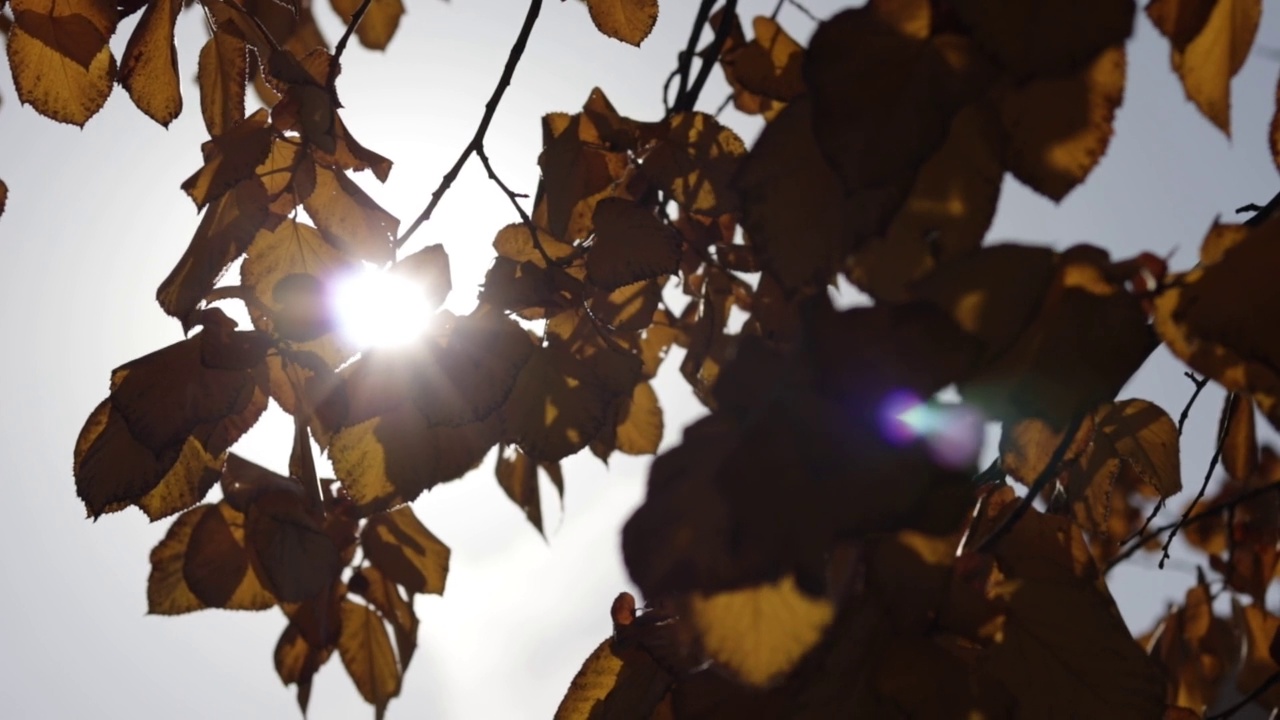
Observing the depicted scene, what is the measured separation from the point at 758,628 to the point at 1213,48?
352 millimetres

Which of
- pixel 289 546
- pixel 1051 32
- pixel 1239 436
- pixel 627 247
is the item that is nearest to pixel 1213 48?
pixel 1051 32

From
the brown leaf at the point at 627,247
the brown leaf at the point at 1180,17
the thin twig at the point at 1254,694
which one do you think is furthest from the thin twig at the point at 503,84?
the thin twig at the point at 1254,694

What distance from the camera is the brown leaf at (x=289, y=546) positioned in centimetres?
78

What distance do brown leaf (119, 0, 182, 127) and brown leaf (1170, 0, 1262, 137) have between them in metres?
0.71

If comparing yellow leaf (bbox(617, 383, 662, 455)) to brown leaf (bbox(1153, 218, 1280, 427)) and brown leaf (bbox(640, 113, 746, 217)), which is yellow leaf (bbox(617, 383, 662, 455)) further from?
brown leaf (bbox(1153, 218, 1280, 427))

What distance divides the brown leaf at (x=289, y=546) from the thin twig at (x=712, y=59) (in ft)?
1.81

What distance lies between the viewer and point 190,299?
663 mm

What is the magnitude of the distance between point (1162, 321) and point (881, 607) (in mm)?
178

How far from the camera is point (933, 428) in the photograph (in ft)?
1.19

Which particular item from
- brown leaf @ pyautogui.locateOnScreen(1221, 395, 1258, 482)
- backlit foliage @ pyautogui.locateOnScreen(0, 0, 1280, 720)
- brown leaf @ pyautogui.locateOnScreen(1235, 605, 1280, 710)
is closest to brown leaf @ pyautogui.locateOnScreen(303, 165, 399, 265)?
backlit foliage @ pyautogui.locateOnScreen(0, 0, 1280, 720)

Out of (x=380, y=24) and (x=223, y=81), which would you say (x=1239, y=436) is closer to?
(x=223, y=81)

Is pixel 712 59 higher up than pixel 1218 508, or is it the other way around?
pixel 712 59

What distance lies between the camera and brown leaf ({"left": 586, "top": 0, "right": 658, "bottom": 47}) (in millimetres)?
831

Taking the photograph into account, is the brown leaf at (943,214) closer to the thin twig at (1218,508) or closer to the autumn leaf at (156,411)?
the thin twig at (1218,508)
